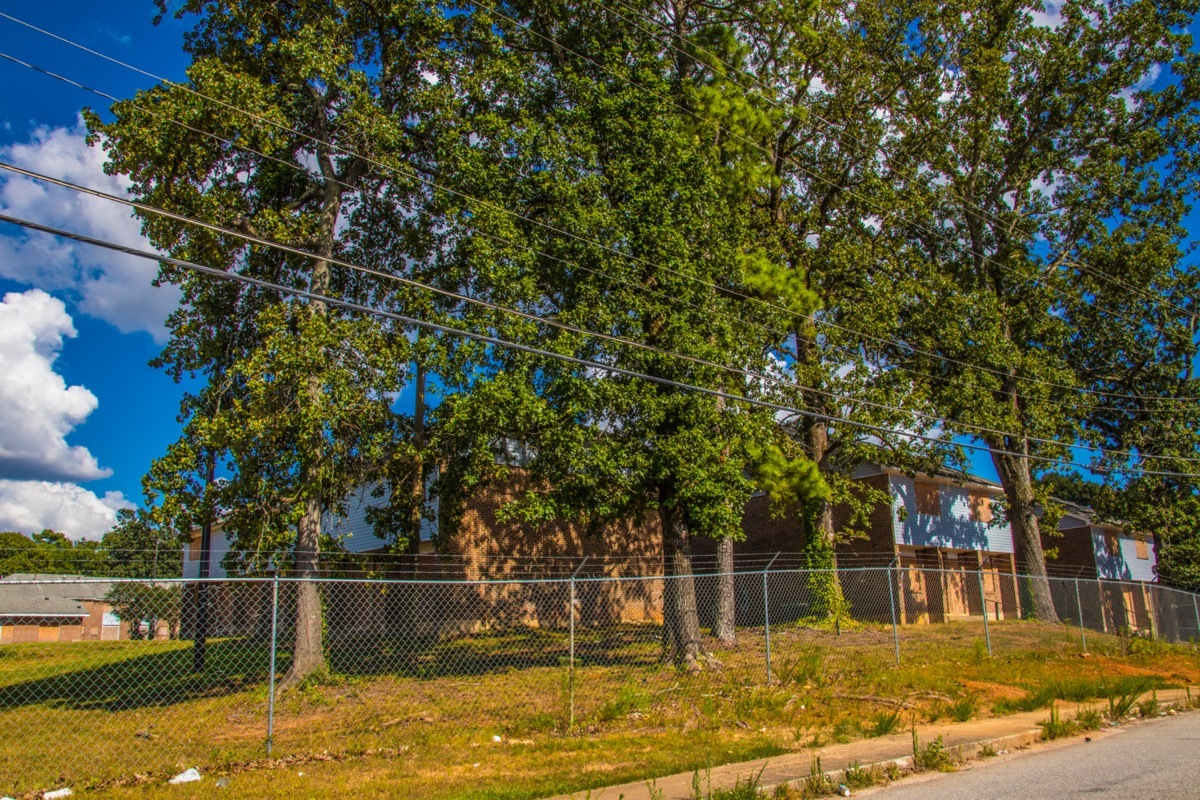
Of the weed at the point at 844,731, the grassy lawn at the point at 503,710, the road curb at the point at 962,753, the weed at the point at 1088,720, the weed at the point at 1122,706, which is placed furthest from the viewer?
the weed at the point at 1122,706

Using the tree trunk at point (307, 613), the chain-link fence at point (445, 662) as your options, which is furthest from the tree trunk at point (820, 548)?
the tree trunk at point (307, 613)

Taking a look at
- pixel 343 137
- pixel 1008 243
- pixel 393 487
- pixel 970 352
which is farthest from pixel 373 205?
pixel 1008 243

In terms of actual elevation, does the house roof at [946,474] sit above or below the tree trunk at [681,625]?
above

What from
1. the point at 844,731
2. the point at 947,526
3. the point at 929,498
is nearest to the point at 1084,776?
the point at 844,731

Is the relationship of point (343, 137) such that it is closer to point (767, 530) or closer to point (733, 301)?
point (733, 301)

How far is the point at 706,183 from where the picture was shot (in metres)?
18.2

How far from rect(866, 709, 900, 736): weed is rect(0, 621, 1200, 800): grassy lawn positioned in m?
0.04

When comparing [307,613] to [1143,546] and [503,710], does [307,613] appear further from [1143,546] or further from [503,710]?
[1143,546]

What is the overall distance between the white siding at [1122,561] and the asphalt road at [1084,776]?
100 ft

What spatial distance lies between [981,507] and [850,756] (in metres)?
25.4

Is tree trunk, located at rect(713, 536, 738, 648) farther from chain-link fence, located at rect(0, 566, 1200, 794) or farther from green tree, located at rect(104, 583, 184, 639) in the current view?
green tree, located at rect(104, 583, 184, 639)

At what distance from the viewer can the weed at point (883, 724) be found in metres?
9.98

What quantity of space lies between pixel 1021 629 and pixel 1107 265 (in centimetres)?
1365

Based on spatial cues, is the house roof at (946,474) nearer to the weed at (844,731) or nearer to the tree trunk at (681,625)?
the tree trunk at (681,625)
